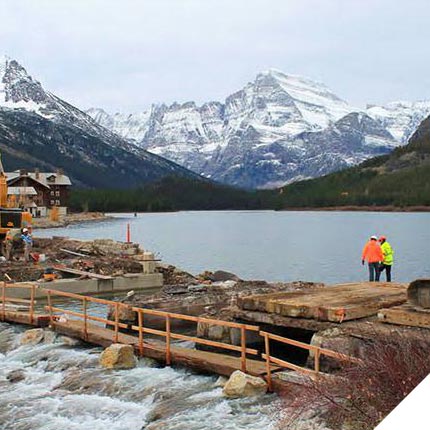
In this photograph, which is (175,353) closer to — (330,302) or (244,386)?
(244,386)

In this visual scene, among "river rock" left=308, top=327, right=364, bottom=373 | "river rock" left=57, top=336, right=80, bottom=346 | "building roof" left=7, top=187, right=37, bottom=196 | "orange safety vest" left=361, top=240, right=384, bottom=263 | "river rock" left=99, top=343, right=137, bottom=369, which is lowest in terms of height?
"river rock" left=57, top=336, right=80, bottom=346

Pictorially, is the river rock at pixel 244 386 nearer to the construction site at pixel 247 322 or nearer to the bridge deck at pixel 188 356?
the construction site at pixel 247 322

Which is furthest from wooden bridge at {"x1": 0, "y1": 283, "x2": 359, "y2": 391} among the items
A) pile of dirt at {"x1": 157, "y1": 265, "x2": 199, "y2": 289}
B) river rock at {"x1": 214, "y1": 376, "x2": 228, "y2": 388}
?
pile of dirt at {"x1": 157, "y1": 265, "x2": 199, "y2": 289}

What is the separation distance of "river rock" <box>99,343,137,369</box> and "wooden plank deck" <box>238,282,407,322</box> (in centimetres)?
324

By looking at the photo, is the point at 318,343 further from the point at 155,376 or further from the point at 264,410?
the point at 155,376

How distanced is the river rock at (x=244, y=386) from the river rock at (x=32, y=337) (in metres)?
8.46

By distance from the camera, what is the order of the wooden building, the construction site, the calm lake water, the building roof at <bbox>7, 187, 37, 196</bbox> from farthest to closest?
the wooden building
the building roof at <bbox>7, 187, 37, 196</bbox>
the calm lake water
the construction site

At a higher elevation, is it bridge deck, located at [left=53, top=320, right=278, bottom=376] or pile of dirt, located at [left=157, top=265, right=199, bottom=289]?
bridge deck, located at [left=53, top=320, right=278, bottom=376]

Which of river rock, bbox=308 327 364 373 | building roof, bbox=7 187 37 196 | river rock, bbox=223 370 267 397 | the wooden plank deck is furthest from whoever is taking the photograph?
building roof, bbox=7 187 37 196

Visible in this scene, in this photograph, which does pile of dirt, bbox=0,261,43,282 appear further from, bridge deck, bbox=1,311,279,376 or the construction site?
bridge deck, bbox=1,311,279,376

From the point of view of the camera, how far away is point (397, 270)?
178 feet

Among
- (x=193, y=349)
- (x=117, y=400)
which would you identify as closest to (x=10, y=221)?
(x=193, y=349)

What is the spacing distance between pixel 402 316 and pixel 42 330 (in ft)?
38.3

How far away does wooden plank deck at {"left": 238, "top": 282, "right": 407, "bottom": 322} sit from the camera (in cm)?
1564
